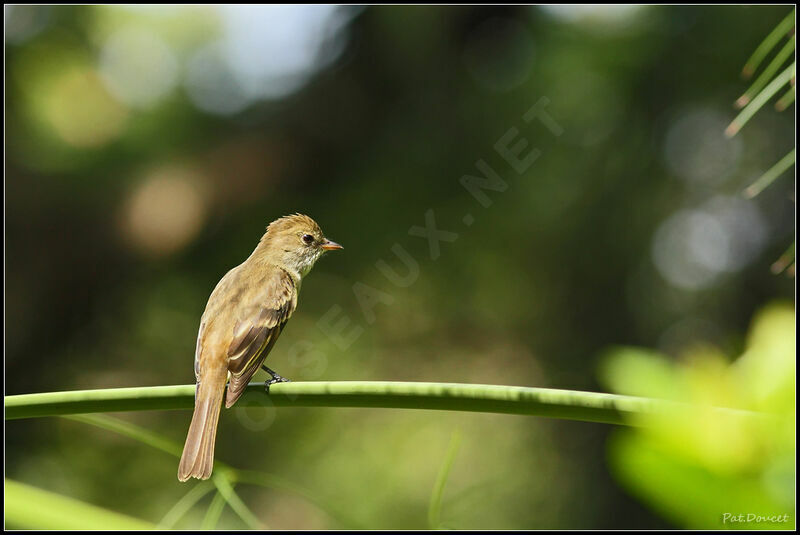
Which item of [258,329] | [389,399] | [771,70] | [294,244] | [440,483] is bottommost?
[440,483]

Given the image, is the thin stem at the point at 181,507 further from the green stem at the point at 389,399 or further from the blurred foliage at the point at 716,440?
the blurred foliage at the point at 716,440

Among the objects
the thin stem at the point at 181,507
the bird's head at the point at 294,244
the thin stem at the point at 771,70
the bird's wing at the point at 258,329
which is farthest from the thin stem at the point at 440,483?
the bird's head at the point at 294,244

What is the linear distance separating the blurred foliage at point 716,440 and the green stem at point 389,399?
35 cm

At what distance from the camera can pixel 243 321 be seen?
2.60 metres

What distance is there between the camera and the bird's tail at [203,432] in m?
2.03

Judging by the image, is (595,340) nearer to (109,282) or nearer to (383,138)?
(383,138)

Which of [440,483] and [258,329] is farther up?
[258,329]

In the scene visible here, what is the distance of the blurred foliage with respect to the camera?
20.2 inches

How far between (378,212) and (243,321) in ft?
8.98

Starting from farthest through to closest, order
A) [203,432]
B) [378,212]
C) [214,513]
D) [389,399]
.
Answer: [378,212] < [203,432] < [214,513] < [389,399]

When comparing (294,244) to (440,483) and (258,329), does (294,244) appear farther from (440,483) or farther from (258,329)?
(440,483)

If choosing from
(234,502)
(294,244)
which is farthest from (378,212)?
(234,502)

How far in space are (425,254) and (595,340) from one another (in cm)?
143

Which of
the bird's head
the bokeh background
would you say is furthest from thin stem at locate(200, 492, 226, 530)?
the bokeh background
